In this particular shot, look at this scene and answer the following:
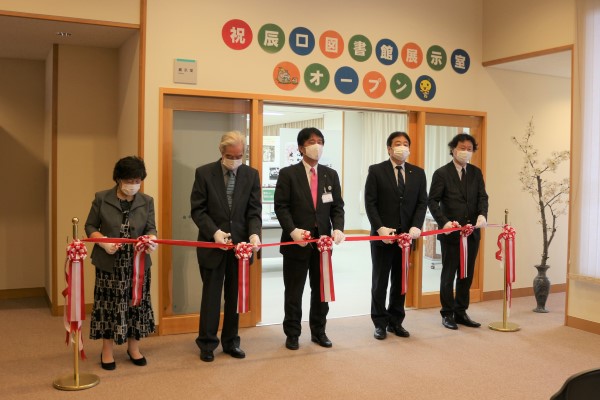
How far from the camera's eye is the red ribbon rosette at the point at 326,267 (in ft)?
14.2

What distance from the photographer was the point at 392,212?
481 cm

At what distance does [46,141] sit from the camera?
20.1ft

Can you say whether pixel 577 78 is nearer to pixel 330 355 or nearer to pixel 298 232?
pixel 298 232

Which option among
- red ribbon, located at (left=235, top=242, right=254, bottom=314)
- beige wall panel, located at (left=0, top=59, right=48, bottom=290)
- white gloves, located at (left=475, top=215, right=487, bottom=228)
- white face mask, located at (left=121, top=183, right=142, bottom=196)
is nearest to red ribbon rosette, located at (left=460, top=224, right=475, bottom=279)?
white gloves, located at (left=475, top=215, right=487, bottom=228)

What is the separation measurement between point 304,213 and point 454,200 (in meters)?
1.48

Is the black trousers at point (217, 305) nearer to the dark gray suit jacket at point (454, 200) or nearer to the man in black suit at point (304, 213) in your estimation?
the man in black suit at point (304, 213)

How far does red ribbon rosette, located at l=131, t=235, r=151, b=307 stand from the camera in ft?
12.5

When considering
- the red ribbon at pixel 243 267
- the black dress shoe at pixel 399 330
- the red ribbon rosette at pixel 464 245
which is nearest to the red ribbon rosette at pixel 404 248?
the black dress shoe at pixel 399 330

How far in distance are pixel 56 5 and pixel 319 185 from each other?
2.37m

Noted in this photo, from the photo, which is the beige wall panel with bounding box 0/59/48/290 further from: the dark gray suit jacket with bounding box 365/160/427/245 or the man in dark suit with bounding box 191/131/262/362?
the dark gray suit jacket with bounding box 365/160/427/245

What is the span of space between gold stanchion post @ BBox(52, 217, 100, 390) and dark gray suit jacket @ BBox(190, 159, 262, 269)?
0.88 meters

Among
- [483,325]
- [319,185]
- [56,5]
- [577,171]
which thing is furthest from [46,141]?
[577,171]

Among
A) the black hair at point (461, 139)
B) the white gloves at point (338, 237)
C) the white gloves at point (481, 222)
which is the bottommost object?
the white gloves at point (338, 237)

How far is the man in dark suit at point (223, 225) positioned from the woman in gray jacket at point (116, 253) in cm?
43
